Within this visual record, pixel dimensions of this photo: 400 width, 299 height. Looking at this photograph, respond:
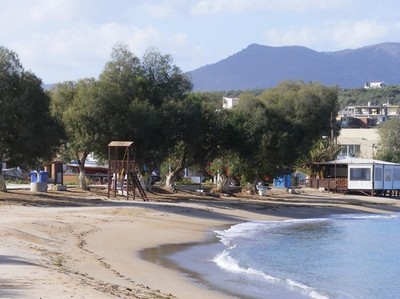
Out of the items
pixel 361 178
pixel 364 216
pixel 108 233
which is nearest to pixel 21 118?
pixel 108 233

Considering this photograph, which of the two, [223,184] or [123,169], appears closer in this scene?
[123,169]

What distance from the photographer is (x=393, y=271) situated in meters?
25.5

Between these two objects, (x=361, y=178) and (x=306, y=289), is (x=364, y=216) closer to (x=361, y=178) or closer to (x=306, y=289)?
(x=361, y=178)

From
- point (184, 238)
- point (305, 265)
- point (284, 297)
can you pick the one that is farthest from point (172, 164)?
point (284, 297)

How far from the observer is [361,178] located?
7419 centimetres

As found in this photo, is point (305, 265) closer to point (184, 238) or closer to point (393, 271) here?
point (393, 271)

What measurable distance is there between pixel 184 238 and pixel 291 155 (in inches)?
1218

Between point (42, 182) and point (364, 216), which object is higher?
point (42, 182)

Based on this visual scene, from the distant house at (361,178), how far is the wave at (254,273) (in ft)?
160

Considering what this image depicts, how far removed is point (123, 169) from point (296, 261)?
22339 mm

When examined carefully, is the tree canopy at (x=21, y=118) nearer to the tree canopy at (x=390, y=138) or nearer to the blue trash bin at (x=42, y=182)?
the blue trash bin at (x=42, y=182)

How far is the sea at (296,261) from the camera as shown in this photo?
2039cm

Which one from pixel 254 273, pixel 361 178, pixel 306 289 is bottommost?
pixel 306 289

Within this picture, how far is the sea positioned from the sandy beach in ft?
3.77
